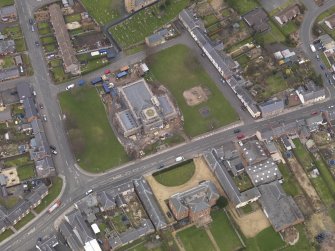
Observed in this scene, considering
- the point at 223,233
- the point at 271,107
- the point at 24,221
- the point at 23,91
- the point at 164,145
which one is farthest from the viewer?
the point at 23,91

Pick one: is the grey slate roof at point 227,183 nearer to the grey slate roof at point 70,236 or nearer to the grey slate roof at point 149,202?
the grey slate roof at point 149,202

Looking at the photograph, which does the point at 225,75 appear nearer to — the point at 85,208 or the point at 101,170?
the point at 101,170

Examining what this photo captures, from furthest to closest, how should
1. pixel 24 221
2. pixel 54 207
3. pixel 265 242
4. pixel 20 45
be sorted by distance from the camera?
pixel 20 45, pixel 54 207, pixel 24 221, pixel 265 242

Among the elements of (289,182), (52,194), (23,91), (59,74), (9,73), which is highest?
(9,73)

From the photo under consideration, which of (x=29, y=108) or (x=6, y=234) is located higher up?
(x=29, y=108)

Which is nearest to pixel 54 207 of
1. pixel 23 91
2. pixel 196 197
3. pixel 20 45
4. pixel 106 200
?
pixel 106 200

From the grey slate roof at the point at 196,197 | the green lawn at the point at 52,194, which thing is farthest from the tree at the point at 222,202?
the green lawn at the point at 52,194

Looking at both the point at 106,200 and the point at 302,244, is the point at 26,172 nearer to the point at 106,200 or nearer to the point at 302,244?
the point at 106,200
